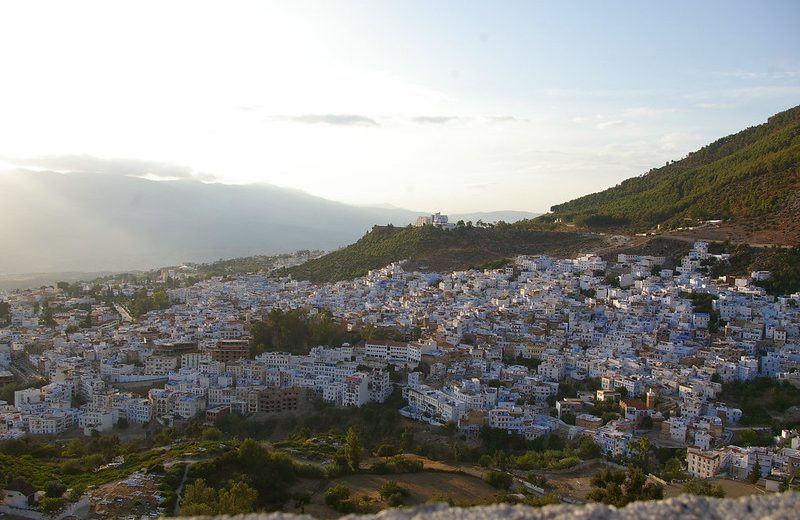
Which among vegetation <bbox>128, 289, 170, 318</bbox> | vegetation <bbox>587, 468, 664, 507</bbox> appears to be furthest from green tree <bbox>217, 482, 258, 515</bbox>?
vegetation <bbox>128, 289, 170, 318</bbox>

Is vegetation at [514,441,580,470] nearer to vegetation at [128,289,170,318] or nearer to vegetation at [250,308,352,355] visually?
vegetation at [250,308,352,355]

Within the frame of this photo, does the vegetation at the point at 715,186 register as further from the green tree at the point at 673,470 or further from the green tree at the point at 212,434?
the green tree at the point at 212,434

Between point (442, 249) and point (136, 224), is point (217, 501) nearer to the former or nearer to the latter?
point (442, 249)

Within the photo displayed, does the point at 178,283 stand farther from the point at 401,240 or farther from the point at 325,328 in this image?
the point at 325,328

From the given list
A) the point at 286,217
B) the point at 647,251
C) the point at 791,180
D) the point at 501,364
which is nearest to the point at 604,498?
the point at 501,364

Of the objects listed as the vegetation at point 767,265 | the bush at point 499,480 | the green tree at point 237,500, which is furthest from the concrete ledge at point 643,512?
the vegetation at point 767,265

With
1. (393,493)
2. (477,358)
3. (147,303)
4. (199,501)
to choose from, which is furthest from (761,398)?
(147,303)

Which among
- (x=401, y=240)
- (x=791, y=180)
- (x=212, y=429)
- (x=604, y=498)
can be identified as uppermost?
(x=791, y=180)
